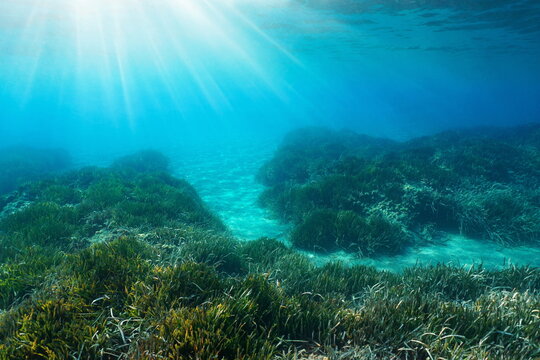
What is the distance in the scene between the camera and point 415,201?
384 inches

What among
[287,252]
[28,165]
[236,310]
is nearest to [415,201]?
[287,252]

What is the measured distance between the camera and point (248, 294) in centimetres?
341

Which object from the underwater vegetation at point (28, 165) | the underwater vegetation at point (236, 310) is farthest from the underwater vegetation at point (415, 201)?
the underwater vegetation at point (28, 165)

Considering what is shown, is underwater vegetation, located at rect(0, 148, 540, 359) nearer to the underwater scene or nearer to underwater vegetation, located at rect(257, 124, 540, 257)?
the underwater scene

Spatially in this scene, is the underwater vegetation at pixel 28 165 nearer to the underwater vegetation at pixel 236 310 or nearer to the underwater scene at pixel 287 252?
the underwater scene at pixel 287 252

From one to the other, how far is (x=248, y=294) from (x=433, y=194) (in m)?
8.95

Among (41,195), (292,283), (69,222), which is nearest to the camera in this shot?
(292,283)

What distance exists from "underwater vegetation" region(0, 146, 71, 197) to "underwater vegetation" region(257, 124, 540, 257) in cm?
1812

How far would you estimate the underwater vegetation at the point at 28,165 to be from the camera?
19.2 metres

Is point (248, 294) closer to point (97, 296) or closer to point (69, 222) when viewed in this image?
point (97, 296)

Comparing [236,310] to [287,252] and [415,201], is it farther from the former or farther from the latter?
[415,201]

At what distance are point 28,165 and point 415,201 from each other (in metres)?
29.8

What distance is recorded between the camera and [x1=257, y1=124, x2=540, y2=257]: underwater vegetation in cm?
841

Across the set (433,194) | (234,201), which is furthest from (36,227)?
(433,194)
